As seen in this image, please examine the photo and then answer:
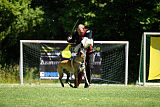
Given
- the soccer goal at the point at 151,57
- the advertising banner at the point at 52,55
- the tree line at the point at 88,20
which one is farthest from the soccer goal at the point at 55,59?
the tree line at the point at 88,20

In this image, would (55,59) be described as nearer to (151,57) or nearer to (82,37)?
(151,57)

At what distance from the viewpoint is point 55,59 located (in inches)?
694

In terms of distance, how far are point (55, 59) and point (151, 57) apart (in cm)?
462

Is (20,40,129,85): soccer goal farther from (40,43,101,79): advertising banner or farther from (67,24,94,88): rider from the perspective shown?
(67,24,94,88): rider

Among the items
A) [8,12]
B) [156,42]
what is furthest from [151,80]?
[8,12]

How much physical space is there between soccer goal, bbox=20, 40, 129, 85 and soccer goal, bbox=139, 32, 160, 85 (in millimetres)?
1352

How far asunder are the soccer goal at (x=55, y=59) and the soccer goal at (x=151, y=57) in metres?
1.35

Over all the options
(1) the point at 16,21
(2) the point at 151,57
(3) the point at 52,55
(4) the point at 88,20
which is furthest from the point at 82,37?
(1) the point at 16,21

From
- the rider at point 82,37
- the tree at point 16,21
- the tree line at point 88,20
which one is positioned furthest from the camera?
the tree at point 16,21

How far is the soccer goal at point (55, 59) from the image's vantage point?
17453mm

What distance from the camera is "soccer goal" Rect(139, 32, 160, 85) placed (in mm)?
15719

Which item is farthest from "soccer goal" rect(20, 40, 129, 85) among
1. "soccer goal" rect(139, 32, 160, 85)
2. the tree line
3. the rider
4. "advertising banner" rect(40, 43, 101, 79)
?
the rider

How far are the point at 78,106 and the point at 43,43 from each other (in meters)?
10.6

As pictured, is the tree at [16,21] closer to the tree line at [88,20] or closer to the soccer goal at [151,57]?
the tree line at [88,20]
